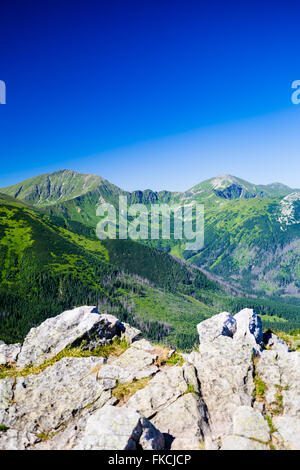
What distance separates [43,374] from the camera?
79.4 ft

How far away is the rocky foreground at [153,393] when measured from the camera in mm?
15883

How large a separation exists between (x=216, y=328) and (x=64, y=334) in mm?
17002

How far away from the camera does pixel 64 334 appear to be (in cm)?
3039

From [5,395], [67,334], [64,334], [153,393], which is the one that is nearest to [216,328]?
[153,393]

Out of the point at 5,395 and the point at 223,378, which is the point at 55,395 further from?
the point at 223,378

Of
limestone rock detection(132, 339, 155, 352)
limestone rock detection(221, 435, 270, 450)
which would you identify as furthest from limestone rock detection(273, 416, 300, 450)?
limestone rock detection(132, 339, 155, 352)

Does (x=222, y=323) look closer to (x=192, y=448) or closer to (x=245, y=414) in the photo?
(x=245, y=414)

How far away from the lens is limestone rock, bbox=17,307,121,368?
28.8m

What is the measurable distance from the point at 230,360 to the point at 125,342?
1208 cm

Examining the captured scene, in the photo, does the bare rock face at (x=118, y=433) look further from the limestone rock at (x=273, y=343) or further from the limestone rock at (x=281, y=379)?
the limestone rock at (x=273, y=343)

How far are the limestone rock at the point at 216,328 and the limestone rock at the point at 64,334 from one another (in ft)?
33.3

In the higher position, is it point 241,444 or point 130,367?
point 241,444

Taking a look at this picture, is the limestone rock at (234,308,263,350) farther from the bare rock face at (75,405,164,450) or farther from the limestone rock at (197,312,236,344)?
the bare rock face at (75,405,164,450)

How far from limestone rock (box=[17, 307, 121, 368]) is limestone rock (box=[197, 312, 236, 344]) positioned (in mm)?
10137
